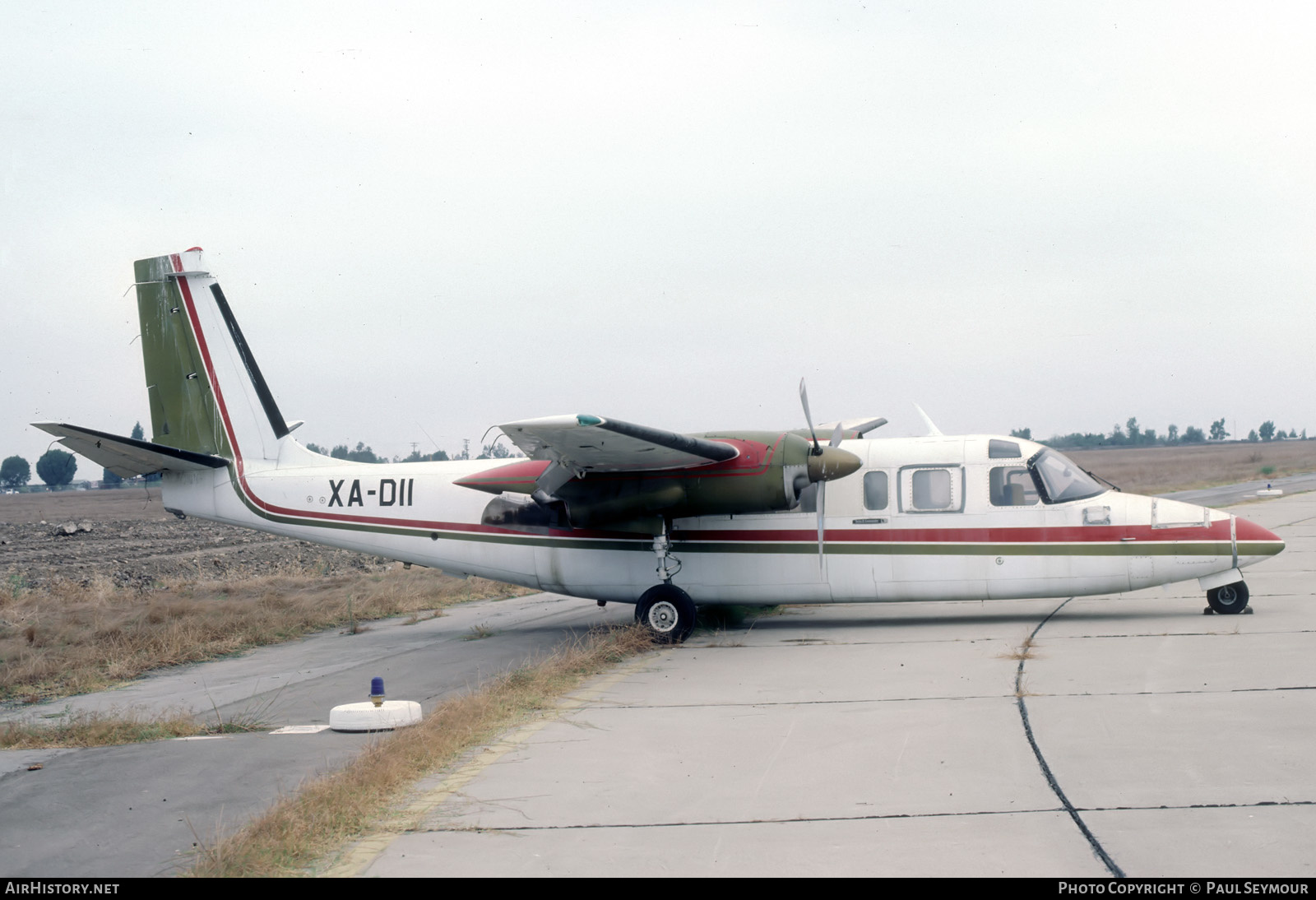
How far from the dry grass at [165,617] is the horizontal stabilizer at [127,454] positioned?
2259 millimetres

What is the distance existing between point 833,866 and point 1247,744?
3507mm

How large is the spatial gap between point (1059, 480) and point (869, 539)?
253 centimetres

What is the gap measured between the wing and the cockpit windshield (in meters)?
3.91

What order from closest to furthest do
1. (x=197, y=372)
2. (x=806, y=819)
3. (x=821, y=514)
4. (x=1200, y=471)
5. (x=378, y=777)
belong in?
(x=806, y=819), (x=378, y=777), (x=821, y=514), (x=197, y=372), (x=1200, y=471)

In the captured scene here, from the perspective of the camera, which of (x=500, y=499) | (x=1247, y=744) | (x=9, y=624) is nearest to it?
(x=1247, y=744)

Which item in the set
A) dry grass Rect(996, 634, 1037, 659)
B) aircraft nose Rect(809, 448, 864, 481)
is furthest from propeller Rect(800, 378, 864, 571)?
dry grass Rect(996, 634, 1037, 659)

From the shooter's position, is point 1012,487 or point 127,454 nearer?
point 1012,487

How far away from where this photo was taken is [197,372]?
54.1ft

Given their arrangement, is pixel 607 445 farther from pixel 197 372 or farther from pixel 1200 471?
pixel 1200 471

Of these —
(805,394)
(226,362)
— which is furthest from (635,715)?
(226,362)

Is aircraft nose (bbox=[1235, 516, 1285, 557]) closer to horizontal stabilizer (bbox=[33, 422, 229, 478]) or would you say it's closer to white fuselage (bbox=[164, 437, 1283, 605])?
white fuselage (bbox=[164, 437, 1283, 605])

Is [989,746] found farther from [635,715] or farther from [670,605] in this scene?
[670,605]

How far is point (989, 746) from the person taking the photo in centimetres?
741

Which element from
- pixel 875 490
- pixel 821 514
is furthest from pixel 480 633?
pixel 875 490
